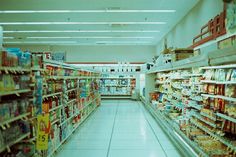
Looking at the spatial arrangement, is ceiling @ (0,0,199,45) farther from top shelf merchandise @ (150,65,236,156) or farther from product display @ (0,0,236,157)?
top shelf merchandise @ (150,65,236,156)

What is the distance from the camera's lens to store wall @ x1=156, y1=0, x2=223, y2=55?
26.6 feet

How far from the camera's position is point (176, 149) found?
6.07 metres

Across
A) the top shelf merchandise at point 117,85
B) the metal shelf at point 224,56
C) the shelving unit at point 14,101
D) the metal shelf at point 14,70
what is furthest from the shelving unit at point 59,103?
the top shelf merchandise at point 117,85

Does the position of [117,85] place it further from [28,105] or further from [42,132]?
[28,105]

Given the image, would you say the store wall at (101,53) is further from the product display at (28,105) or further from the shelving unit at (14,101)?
the shelving unit at (14,101)

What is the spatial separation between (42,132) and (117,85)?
15699mm

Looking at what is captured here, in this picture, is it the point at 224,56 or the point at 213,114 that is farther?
the point at 213,114

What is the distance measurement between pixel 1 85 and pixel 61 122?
3.14 metres

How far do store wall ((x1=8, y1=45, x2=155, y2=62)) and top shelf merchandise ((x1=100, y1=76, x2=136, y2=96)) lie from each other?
1.49m

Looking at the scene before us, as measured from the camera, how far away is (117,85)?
20.0 meters

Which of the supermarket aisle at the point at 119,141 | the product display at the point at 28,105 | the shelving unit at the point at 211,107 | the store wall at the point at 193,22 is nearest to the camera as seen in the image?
the product display at the point at 28,105

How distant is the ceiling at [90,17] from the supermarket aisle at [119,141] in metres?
4.21

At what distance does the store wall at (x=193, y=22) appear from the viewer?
320 inches

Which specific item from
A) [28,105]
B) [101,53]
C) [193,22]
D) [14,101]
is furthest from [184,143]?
[101,53]
